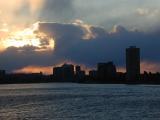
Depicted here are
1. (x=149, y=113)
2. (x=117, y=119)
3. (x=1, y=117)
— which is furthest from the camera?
(x=149, y=113)

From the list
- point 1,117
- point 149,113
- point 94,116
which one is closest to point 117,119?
point 94,116

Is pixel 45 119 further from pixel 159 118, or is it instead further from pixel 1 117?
pixel 159 118

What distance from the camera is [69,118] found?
7994cm

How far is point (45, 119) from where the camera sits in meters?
→ 79.6

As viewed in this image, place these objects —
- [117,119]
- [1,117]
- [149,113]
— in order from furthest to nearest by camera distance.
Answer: [149,113] < [1,117] < [117,119]

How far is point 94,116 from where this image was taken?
3282 inches

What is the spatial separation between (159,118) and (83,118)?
1108 centimetres

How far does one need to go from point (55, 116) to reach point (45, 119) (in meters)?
4.44

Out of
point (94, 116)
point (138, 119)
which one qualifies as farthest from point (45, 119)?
point (138, 119)

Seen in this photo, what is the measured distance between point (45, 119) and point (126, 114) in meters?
14.0

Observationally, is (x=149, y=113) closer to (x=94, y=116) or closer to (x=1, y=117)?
(x=94, y=116)

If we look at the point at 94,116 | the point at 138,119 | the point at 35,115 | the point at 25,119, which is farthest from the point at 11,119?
the point at 138,119

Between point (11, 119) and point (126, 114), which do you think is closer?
point (11, 119)

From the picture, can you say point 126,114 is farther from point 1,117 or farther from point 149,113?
point 1,117
